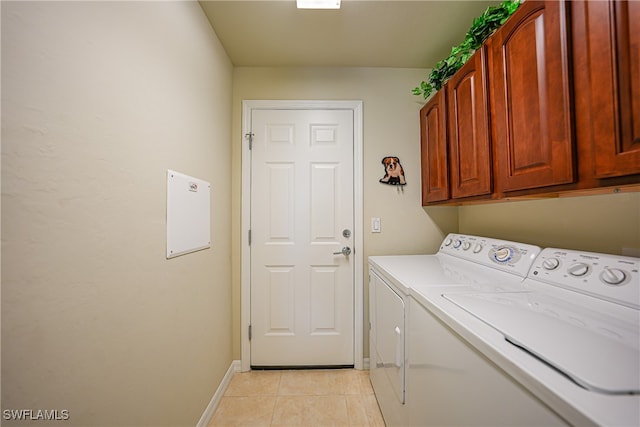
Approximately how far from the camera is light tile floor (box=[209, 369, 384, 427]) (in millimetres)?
1531

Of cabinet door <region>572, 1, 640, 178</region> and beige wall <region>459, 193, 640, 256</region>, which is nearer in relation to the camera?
cabinet door <region>572, 1, 640, 178</region>

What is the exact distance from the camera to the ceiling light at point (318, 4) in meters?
1.39

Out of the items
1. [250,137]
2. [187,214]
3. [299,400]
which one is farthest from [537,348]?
[250,137]

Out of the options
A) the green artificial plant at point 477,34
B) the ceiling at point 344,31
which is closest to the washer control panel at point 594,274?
the green artificial plant at point 477,34

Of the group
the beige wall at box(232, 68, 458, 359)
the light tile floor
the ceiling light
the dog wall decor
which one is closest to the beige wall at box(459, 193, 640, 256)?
the beige wall at box(232, 68, 458, 359)

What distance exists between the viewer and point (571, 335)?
0.64 m

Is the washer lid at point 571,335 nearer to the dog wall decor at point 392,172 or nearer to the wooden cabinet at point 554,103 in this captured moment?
the wooden cabinet at point 554,103

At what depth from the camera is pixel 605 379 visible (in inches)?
18.3

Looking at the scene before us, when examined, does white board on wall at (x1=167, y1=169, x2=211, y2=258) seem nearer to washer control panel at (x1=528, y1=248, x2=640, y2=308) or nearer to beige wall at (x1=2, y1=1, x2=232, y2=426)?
beige wall at (x1=2, y1=1, x2=232, y2=426)

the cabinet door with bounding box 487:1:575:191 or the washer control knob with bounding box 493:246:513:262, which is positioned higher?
the cabinet door with bounding box 487:1:575:191

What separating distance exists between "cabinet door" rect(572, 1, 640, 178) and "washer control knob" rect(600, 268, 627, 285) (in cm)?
34

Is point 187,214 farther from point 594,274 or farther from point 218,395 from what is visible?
point 594,274

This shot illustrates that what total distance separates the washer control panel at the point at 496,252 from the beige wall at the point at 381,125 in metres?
0.33

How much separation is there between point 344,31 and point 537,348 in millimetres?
1894
